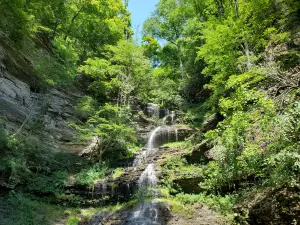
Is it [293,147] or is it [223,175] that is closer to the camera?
[293,147]

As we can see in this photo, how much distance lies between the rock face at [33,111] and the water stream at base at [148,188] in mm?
4641

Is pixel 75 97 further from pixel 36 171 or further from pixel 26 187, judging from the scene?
pixel 26 187

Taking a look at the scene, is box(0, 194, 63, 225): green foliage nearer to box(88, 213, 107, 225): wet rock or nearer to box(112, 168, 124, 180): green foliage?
box(88, 213, 107, 225): wet rock

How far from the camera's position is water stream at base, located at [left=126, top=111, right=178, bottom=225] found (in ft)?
27.7

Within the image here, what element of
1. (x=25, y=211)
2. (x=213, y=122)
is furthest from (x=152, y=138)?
(x=25, y=211)

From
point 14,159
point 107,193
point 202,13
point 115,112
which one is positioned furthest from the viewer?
point 202,13

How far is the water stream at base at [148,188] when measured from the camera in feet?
27.7

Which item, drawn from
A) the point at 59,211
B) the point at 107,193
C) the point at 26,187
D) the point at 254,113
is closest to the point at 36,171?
the point at 26,187

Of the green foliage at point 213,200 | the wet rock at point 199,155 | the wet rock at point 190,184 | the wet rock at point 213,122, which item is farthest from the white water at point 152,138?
the green foliage at point 213,200

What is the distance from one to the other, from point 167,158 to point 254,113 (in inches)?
216

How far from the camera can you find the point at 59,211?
31.7 feet

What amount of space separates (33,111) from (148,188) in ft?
25.5

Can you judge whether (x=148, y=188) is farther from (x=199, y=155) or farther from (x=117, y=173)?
(x=199, y=155)

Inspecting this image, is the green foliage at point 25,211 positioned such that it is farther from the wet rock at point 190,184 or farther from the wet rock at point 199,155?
the wet rock at point 199,155
